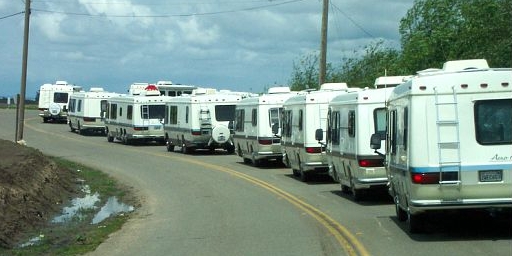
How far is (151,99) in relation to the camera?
44.7 metres

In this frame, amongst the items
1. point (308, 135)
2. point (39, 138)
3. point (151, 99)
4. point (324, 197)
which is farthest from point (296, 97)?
point (39, 138)

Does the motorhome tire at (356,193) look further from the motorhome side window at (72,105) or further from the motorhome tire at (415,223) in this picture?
the motorhome side window at (72,105)

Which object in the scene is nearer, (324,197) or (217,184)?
(324,197)

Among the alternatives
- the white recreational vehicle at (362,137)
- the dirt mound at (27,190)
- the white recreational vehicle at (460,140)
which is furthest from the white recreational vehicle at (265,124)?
the white recreational vehicle at (460,140)

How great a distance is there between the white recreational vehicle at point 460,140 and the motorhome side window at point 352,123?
6.03 meters

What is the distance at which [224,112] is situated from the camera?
1501 inches

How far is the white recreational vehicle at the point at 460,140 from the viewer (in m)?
12.3

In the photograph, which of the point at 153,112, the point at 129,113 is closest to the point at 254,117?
the point at 153,112

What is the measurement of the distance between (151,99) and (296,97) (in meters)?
20.6

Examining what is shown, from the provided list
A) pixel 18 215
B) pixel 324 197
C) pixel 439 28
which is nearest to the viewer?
pixel 18 215

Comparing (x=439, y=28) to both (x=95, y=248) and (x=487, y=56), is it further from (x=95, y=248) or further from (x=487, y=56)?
(x=95, y=248)

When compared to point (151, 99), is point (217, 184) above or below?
below

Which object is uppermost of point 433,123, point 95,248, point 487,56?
point 487,56

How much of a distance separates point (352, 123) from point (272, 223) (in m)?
4.27
